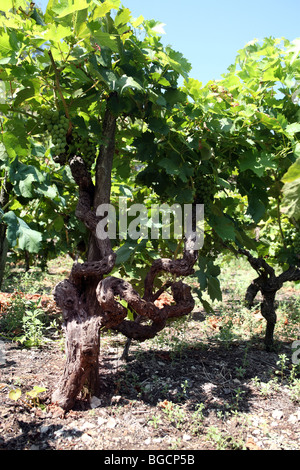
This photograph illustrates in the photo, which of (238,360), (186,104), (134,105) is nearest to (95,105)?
(134,105)

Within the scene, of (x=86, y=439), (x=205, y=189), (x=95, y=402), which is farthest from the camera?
(x=205, y=189)

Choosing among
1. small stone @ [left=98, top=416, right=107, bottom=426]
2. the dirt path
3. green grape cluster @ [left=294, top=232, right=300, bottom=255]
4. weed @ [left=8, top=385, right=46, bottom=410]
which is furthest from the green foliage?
small stone @ [left=98, top=416, right=107, bottom=426]

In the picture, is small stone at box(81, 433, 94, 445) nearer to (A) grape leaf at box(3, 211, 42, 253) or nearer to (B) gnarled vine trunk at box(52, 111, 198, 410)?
(B) gnarled vine trunk at box(52, 111, 198, 410)

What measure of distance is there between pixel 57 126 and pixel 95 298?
1081 mm

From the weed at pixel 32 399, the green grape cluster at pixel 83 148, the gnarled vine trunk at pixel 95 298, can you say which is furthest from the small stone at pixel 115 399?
the green grape cluster at pixel 83 148

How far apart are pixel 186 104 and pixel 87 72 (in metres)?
0.69

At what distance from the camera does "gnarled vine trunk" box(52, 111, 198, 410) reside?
94.2 inches

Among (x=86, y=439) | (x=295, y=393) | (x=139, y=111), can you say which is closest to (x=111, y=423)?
(x=86, y=439)

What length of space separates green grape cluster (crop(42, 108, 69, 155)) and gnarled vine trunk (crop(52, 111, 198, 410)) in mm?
139

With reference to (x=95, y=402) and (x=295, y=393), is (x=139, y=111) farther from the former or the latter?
(x=295, y=393)

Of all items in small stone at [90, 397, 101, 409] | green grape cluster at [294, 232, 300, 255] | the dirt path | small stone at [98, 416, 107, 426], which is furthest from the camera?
green grape cluster at [294, 232, 300, 255]
